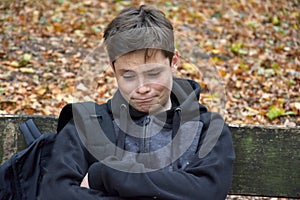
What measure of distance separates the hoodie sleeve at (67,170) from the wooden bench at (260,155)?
0.39 metres

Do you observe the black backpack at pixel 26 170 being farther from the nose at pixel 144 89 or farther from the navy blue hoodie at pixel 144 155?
the nose at pixel 144 89

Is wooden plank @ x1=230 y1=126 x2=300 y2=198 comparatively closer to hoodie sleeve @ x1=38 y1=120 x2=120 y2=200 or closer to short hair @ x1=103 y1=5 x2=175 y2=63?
short hair @ x1=103 y1=5 x2=175 y2=63

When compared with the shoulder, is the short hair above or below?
above

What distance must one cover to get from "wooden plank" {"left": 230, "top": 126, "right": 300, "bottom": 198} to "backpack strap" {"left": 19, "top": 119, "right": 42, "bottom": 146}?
1.09m

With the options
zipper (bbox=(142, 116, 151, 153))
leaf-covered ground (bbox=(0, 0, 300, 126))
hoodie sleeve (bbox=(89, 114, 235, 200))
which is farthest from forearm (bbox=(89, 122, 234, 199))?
leaf-covered ground (bbox=(0, 0, 300, 126))

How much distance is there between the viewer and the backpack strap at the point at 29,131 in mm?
2756

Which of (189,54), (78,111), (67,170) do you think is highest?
(78,111)

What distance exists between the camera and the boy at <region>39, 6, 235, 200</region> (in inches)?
92.7

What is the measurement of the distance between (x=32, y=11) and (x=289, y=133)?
6118 millimetres

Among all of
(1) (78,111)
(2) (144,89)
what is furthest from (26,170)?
(2) (144,89)

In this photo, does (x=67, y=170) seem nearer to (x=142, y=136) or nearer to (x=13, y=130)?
(x=142, y=136)

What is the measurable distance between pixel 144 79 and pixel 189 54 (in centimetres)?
377

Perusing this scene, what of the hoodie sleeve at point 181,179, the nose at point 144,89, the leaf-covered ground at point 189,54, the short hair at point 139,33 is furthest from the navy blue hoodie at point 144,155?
the leaf-covered ground at point 189,54

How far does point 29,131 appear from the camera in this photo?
278cm
